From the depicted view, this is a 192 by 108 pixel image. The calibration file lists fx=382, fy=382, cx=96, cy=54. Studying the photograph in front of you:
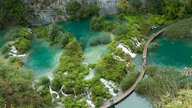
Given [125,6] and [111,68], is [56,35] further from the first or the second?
[125,6]

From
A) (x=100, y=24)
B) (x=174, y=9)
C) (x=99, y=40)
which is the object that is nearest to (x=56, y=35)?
(x=99, y=40)

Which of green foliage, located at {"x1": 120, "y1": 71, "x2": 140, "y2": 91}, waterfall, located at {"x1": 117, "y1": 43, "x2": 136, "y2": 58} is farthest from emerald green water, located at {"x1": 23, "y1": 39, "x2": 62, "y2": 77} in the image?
green foliage, located at {"x1": 120, "y1": 71, "x2": 140, "y2": 91}

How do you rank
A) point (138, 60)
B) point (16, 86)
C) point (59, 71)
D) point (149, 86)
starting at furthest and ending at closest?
1. point (138, 60)
2. point (59, 71)
3. point (149, 86)
4. point (16, 86)

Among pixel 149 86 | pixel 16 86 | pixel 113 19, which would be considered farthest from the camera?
pixel 113 19

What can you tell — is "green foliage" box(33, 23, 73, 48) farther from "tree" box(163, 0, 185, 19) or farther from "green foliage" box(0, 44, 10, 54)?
"tree" box(163, 0, 185, 19)

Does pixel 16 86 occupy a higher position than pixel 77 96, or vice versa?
pixel 16 86

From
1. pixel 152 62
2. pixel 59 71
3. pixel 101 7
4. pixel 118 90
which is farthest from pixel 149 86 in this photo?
pixel 101 7

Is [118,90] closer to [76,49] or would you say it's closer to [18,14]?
[76,49]
